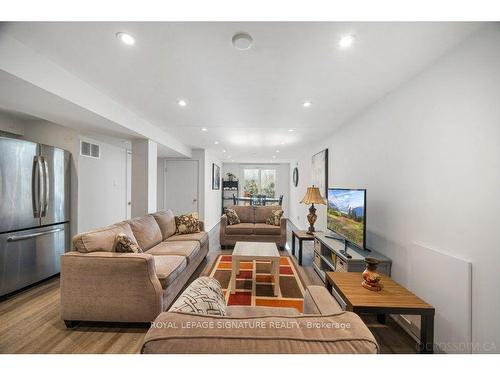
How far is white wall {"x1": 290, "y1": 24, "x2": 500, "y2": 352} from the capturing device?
1.19m

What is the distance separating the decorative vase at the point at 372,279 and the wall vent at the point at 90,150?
4157 millimetres

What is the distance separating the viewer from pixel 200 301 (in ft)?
3.01

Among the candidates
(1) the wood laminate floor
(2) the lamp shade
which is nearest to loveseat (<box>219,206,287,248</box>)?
(2) the lamp shade

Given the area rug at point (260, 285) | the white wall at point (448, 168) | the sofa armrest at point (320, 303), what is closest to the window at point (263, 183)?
the area rug at point (260, 285)

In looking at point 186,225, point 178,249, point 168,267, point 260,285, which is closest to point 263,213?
point 186,225

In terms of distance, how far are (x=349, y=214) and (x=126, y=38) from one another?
2.65 metres

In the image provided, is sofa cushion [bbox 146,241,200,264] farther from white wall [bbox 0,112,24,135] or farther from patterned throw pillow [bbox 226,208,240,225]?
white wall [bbox 0,112,24,135]

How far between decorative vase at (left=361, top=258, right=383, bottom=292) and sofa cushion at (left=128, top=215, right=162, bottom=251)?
2446 mm

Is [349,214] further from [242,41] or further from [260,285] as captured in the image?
[242,41]

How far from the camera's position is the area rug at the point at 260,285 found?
2.25 meters

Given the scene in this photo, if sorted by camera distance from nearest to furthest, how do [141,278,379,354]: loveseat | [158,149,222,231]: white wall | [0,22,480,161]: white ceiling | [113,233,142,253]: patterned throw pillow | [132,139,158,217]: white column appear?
[141,278,379,354]: loveseat
[0,22,480,161]: white ceiling
[113,233,142,253]: patterned throw pillow
[132,139,158,217]: white column
[158,149,222,231]: white wall

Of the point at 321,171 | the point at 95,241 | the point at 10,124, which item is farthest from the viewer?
the point at 321,171

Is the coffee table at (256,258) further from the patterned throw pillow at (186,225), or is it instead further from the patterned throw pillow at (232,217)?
the patterned throw pillow at (232,217)
